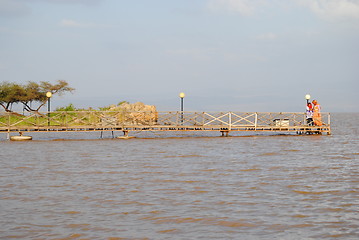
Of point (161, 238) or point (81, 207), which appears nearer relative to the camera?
point (161, 238)

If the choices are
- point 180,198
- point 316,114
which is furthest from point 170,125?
point 180,198

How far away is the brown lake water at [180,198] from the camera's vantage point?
6.59 meters

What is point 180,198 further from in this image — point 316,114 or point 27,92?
point 27,92

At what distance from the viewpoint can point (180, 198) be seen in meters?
8.76

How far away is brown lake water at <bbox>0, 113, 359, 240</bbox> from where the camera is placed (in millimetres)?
6590

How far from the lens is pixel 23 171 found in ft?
40.8

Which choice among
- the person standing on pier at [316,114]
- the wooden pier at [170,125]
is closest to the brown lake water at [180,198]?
the wooden pier at [170,125]

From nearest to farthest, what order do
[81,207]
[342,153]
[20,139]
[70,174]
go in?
1. [81,207]
2. [70,174]
3. [342,153]
4. [20,139]

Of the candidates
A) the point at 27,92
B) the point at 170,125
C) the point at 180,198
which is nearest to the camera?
the point at 180,198

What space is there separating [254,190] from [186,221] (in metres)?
2.88

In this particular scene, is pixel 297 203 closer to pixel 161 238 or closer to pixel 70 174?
pixel 161 238

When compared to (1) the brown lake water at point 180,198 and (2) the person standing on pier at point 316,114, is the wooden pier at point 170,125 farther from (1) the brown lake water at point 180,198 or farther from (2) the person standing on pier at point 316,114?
(1) the brown lake water at point 180,198

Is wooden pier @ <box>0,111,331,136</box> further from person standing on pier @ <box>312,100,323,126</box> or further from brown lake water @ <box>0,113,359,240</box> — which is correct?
brown lake water @ <box>0,113,359,240</box>

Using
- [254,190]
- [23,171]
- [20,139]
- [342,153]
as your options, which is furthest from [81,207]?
[20,139]
